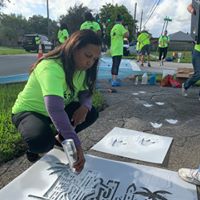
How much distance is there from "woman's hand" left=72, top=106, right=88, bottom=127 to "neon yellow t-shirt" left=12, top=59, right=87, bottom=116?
111 millimetres

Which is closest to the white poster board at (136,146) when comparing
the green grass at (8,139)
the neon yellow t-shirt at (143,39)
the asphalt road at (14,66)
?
the green grass at (8,139)

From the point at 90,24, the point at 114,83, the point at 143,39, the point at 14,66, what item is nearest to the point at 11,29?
the point at 143,39

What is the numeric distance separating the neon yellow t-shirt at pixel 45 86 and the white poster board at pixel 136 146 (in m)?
0.50

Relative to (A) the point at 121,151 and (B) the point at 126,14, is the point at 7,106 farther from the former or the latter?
(B) the point at 126,14

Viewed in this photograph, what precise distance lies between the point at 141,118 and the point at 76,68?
2.34 meters

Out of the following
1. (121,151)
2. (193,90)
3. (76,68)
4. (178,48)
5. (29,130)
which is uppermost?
(76,68)

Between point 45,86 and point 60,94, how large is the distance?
0.37 feet

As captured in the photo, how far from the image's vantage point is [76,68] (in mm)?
2336

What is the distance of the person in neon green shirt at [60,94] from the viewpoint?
2.00 m

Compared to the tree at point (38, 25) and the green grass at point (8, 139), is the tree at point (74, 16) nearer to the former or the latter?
the tree at point (38, 25)

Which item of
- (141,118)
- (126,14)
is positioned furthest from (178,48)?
(141,118)

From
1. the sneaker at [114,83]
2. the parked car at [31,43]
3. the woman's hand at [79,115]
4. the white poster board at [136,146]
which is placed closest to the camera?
the white poster board at [136,146]

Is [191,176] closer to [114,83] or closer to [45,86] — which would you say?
[45,86]

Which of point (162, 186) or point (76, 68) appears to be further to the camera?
point (76, 68)
